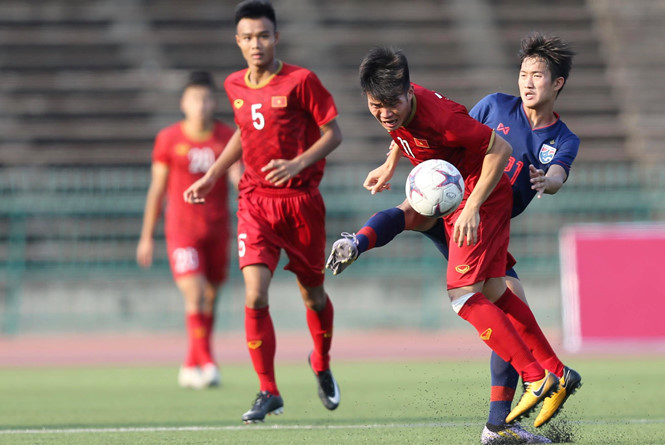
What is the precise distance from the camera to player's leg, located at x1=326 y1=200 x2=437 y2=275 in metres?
4.66

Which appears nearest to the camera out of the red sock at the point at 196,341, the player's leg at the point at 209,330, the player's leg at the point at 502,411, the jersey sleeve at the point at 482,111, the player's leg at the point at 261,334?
the player's leg at the point at 502,411

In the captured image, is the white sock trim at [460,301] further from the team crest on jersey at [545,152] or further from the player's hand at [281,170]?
the player's hand at [281,170]

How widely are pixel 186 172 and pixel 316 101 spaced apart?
9.83 feet

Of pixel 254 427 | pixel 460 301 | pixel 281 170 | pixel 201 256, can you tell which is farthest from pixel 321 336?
pixel 201 256

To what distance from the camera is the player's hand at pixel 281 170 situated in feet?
18.6

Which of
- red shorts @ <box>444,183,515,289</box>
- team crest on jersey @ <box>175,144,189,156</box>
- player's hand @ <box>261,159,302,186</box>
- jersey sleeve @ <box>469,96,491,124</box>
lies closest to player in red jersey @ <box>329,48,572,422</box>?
red shorts @ <box>444,183,515,289</box>

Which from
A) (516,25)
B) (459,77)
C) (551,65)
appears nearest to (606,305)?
(551,65)

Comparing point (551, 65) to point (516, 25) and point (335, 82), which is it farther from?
point (516, 25)

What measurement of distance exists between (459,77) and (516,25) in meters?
2.21

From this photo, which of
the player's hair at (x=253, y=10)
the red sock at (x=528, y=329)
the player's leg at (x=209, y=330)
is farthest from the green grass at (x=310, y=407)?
the player's hair at (x=253, y=10)

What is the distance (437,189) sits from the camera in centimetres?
471

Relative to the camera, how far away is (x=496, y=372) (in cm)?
509

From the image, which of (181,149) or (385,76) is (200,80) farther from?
(385,76)

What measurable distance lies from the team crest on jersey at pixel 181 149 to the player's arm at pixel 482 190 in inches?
176
